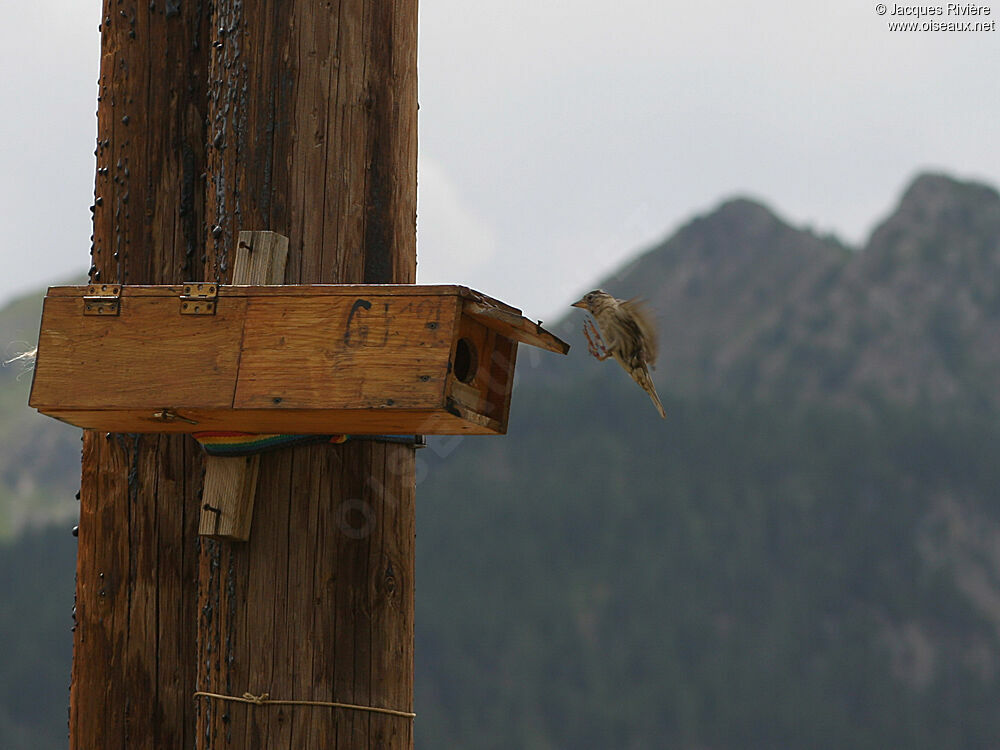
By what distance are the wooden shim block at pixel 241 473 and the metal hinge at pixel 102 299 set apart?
25cm

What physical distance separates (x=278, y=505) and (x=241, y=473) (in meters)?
0.11

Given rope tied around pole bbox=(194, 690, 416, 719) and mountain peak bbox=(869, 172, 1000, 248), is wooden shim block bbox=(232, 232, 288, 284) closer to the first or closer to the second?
rope tied around pole bbox=(194, 690, 416, 719)

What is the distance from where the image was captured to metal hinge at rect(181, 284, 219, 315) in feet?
9.07

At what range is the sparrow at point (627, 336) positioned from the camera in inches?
132

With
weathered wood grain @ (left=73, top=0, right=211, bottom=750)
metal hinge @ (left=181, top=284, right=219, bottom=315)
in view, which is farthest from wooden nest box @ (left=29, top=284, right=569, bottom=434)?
weathered wood grain @ (left=73, top=0, right=211, bottom=750)

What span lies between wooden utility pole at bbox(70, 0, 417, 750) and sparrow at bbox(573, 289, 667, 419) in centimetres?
56

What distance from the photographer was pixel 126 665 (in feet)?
10.9

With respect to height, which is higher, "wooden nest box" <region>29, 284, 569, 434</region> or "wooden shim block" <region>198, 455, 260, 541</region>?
"wooden nest box" <region>29, 284, 569, 434</region>

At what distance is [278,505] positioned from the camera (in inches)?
113

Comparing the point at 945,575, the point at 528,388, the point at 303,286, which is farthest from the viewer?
the point at 528,388

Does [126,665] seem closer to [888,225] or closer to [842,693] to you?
[842,693]

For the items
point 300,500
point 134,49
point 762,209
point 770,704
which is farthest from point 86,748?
point 762,209

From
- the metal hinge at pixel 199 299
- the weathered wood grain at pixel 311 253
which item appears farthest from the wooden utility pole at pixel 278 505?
the metal hinge at pixel 199 299

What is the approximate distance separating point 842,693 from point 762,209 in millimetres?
31151
